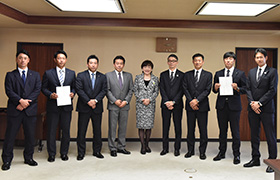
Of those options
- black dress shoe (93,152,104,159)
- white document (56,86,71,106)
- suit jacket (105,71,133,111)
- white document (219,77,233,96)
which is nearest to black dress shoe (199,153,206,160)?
white document (219,77,233,96)

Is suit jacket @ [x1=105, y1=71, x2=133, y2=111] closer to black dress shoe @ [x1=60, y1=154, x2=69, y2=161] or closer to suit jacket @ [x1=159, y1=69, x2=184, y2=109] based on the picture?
suit jacket @ [x1=159, y1=69, x2=184, y2=109]

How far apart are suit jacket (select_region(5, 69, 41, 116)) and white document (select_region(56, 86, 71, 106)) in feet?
1.02

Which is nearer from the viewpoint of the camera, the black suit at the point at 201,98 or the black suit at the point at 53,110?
the black suit at the point at 53,110

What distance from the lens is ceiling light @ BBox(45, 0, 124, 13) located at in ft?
12.8

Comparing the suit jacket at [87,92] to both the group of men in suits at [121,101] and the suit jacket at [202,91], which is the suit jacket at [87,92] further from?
the suit jacket at [202,91]

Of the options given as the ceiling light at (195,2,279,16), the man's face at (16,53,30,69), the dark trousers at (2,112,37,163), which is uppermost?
the ceiling light at (195,2,279,16)

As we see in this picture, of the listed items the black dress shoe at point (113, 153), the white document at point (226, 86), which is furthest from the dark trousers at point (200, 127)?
the black dress shoe at point (113, 153)

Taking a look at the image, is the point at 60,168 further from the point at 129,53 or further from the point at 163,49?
the point at 163,49

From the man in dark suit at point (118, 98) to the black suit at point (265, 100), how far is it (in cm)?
197

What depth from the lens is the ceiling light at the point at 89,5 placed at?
12.8 feet

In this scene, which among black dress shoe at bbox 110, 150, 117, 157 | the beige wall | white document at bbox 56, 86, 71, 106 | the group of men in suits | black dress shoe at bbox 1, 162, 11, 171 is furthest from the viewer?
the beige wall

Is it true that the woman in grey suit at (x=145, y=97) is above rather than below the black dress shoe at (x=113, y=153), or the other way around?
above

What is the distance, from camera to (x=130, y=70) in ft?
18.4

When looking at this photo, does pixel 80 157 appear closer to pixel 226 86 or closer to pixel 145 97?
pixel 145 97
